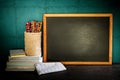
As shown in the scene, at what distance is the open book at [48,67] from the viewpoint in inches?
83.4

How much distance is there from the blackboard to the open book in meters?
0.19

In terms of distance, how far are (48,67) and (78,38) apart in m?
0.52

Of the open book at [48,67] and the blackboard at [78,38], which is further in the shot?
the blackboard at [78,38]

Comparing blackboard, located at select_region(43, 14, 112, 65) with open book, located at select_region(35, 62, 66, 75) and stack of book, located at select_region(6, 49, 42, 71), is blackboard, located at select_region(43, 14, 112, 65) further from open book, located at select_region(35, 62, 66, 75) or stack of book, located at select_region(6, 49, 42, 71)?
stack of book, located at select_region(6, 49, 42, 71)

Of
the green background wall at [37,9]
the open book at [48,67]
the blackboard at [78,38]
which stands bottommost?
the open book at [48,67]

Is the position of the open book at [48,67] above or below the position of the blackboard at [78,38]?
below

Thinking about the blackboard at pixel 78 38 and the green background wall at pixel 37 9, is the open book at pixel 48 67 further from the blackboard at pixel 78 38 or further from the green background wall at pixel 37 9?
the green background wall at pixel 37 9

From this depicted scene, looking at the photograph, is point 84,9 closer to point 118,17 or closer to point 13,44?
point 118,17

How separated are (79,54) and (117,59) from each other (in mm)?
460

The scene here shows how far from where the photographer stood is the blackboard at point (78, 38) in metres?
2.50

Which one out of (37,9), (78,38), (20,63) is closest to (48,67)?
(20,63)

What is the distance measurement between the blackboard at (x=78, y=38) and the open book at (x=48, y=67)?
19 centimetres

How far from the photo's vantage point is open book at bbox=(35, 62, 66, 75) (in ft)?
6.95

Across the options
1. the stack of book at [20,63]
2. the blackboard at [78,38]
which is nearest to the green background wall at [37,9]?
the blackboard at [78,38]
